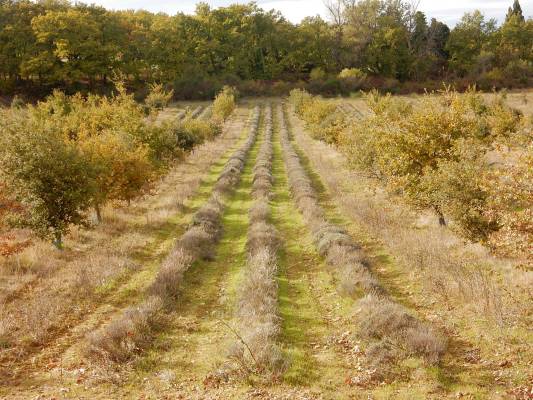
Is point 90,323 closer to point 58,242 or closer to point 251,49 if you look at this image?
point 58,242

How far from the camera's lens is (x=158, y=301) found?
1453 centimetres

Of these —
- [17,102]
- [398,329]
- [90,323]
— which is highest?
[17,102]

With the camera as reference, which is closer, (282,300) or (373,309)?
(373,309)

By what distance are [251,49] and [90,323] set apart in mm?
102272

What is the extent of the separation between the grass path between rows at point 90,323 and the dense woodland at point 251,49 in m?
67.5

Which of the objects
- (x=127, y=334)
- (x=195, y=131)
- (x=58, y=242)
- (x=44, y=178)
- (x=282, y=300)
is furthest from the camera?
(x=195, y=131)

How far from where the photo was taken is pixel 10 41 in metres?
77.9

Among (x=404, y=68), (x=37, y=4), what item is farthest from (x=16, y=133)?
(x=404, y=68)

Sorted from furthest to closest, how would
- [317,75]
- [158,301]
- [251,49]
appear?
[251,49], [317,75], [158,301]

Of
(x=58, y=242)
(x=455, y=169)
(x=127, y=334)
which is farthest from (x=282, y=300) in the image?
(x=58, y=242)

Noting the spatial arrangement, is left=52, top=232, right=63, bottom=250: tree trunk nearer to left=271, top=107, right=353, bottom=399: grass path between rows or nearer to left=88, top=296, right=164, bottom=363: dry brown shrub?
left=88, top=296, right=164, bottom=363: dry brown shrub

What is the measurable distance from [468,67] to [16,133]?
105 metres

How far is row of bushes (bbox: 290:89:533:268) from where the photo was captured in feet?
38.3

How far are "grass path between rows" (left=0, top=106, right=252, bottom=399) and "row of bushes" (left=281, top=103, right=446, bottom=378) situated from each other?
22.9 ft
